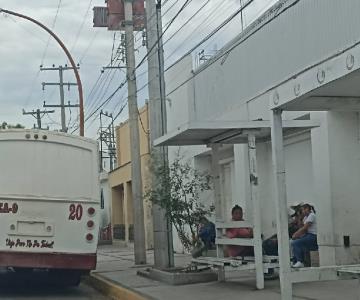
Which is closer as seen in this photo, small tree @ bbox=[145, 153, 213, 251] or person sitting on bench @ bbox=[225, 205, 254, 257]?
person sitting on bench @ bbox=[225, 205, 254, 257]

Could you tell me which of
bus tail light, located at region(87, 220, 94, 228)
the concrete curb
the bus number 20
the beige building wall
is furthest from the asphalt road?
the beige building wall

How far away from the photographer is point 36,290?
1523cm

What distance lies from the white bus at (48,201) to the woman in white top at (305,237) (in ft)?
12.8

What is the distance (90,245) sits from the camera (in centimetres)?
1398

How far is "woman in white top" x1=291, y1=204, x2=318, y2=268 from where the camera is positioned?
1366 cm

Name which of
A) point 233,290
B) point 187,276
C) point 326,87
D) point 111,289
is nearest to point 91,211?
point 111,289

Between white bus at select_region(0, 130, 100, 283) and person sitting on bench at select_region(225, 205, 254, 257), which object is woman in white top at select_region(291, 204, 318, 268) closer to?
person sitting on bench at select_region(225, 205, 254, 257)

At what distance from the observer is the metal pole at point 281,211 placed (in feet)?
27.5

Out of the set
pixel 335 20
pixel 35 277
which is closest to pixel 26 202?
pixel 35 277

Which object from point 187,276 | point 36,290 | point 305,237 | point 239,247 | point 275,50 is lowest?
point 36,290

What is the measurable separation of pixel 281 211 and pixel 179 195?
574cm

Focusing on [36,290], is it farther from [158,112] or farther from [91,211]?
[158,112]

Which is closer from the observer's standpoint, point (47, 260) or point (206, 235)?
point (47, 260)

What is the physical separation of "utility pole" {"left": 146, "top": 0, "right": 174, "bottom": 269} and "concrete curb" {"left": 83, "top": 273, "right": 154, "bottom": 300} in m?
1.20
